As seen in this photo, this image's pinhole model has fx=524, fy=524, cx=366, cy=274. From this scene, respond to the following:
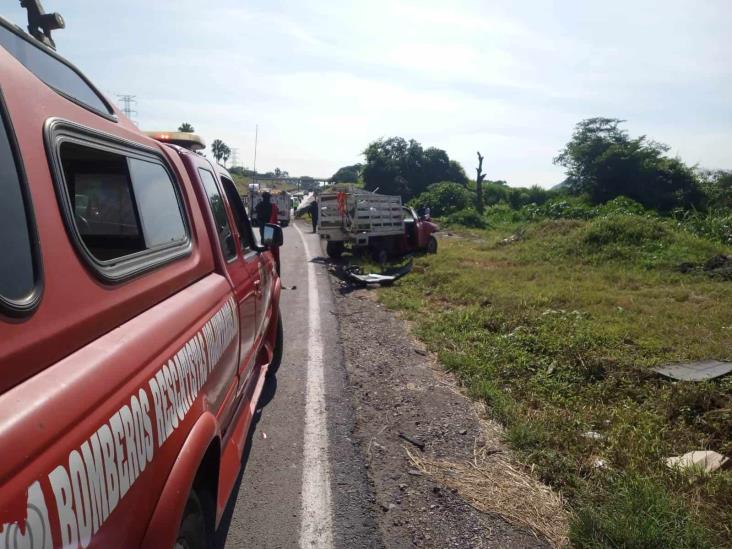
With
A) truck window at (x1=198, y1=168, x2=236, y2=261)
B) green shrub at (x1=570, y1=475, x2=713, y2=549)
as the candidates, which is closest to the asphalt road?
green shrub at (x1=570, y1=475, x2=713, y2=549)

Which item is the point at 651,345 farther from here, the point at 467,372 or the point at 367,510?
the point at 367,510

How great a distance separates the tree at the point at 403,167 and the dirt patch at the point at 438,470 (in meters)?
38.7

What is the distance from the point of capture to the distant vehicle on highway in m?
14.0

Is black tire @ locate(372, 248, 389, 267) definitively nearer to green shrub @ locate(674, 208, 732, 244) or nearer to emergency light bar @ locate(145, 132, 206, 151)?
green shrub @ locate(674, 208, 732, 244)

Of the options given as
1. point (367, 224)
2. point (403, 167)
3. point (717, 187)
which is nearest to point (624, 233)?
point (367, 224)

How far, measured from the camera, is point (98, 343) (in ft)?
5.13

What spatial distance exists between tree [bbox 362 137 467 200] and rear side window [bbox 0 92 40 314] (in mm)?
42278

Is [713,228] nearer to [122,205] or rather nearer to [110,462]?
[122,205]

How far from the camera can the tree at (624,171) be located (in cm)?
2961

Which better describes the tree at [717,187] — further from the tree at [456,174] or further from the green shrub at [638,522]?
the green shrub at [638,522]

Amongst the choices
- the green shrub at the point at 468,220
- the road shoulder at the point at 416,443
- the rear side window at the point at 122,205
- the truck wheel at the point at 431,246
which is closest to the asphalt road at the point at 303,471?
the road shoulder at the point at 416,443

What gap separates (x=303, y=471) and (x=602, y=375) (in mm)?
3358

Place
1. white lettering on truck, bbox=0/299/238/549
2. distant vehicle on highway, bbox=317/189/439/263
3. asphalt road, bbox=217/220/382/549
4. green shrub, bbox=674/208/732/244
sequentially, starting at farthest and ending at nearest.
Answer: green shrub, bbox=674/208/732/244, distant vehicle on highway, bbox=317/189/439/263, asphalt road, bbox=217/220/382/549, white lettering on truck, bbox=0/299/238/549

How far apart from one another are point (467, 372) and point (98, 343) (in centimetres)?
448
